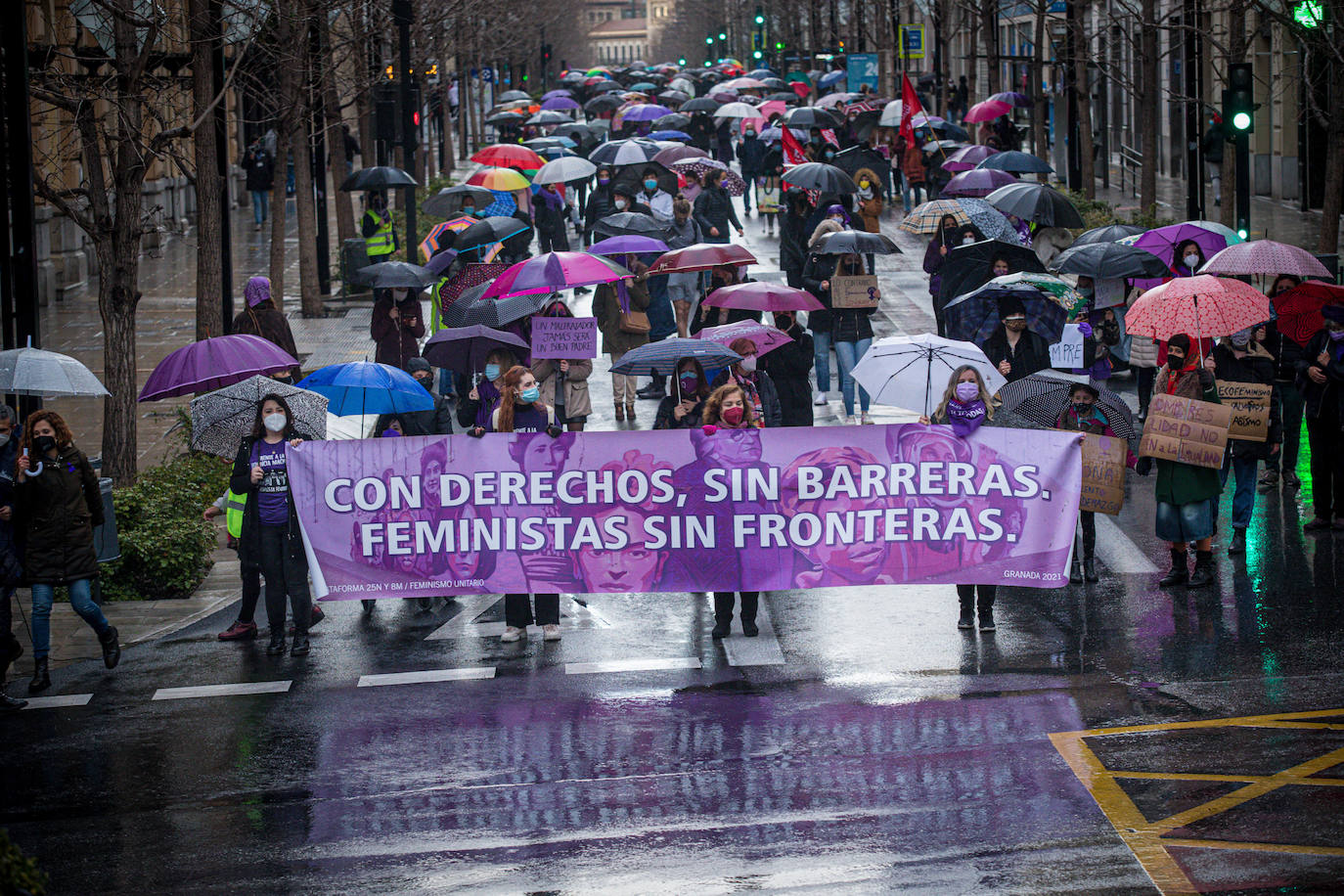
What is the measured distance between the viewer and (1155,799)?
8125mm

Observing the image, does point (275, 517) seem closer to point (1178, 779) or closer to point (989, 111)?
point (1178, 779)

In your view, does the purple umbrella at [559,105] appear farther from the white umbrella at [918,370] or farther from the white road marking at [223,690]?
the white road marking at [223,690]

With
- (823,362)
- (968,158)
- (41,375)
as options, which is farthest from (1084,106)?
(41,375)

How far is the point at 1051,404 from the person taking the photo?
11.7 meters

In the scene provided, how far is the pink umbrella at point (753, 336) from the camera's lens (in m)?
13.7

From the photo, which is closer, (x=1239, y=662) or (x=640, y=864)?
(x=640, y=864)

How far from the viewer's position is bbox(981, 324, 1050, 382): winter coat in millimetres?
14453

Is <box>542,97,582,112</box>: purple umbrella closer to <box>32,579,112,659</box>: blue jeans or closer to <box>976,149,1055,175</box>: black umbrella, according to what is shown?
<box>976,149,1055,175</box>: black umbrella

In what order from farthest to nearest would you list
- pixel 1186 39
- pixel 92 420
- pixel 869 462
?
1. pixel 1186 39
2. pixel 92 420
3. pixel 869 462

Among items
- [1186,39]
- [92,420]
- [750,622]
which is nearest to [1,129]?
[92,420]

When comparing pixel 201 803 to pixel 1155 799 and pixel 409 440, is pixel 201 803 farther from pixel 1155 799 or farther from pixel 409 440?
pixel 1155 799

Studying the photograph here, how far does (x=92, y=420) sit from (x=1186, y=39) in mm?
14154

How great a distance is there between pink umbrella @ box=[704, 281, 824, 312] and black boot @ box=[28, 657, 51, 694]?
22.5ft

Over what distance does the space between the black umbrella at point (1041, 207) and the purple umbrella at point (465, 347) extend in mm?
7852
